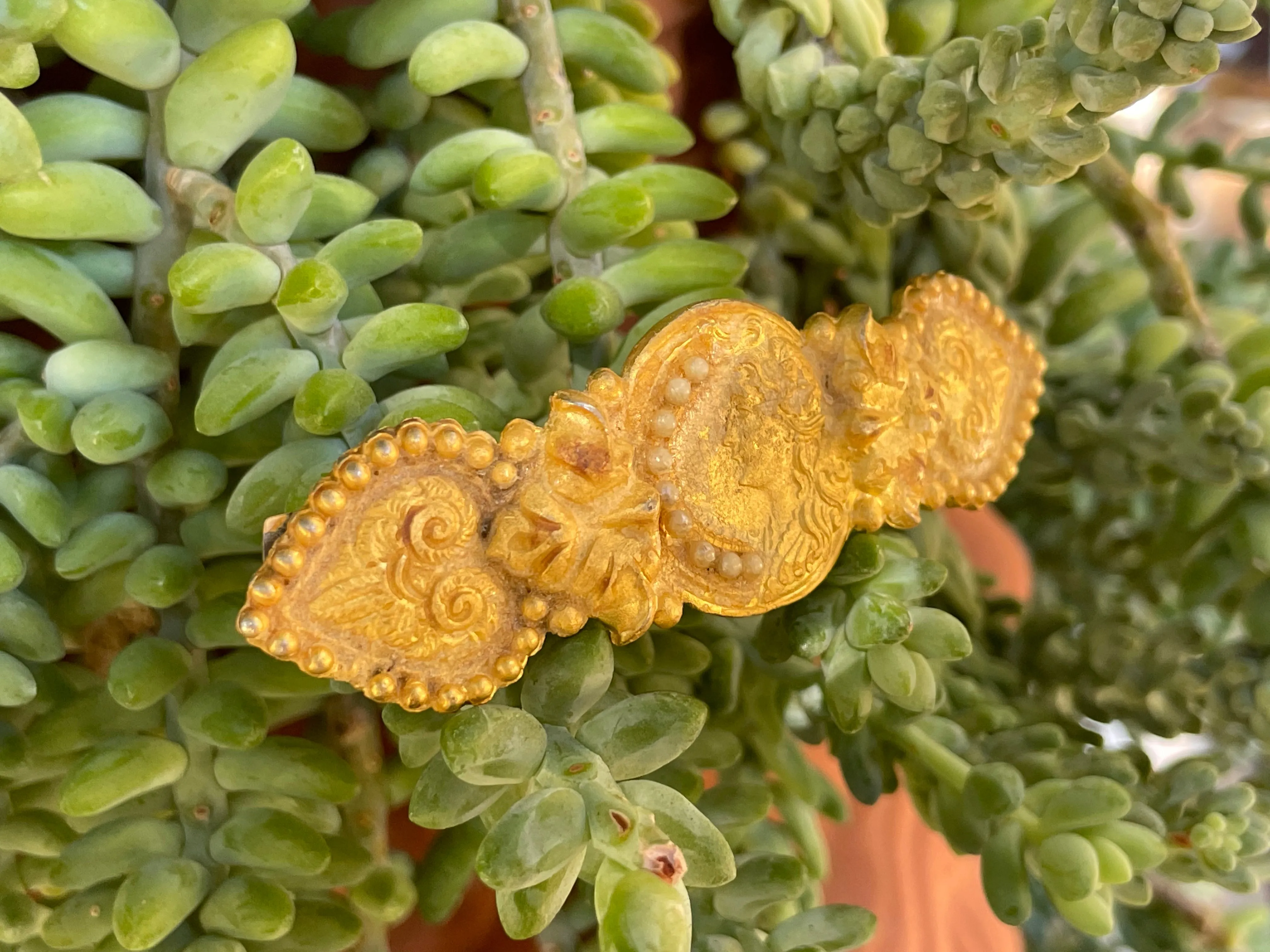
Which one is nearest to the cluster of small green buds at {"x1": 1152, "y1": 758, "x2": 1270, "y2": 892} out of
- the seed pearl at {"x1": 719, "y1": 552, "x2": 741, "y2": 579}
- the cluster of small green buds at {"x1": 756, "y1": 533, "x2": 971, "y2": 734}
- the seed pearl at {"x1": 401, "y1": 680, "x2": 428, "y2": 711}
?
the cluster of small green buds at {"x1": 756, "y1": 533, "x2": 971, "y2": 734}

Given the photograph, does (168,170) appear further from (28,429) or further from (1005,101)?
(1005,101)

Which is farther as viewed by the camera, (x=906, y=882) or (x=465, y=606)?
(x=906, y=882)

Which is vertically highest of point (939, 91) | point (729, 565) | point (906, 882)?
point (939, 91)

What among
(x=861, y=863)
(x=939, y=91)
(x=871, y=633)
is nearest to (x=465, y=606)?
(x=871, y=633)

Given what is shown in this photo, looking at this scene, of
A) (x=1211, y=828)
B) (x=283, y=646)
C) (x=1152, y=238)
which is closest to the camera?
(x=283, y=646)

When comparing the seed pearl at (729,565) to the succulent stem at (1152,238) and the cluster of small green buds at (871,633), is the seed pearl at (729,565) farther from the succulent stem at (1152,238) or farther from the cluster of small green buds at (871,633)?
the succulent stem at (1152,238)

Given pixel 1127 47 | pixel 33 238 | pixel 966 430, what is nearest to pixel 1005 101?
pixel 1127 47

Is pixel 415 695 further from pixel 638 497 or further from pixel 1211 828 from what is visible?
pixel 1211 828
